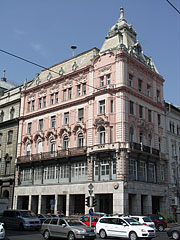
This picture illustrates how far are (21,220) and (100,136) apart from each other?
1725 cm

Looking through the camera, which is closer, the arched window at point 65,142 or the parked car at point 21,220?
the parked car at point 21,220

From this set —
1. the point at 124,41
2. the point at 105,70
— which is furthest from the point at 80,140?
the point at 124,41

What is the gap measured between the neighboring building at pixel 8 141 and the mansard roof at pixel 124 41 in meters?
20.4

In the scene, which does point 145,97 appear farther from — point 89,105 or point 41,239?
point 41,239

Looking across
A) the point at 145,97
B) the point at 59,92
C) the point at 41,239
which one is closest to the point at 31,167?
the point at 59,92

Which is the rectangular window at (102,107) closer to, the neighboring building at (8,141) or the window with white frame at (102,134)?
the window with white frame at (102,134)

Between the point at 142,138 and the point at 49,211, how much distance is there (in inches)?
693

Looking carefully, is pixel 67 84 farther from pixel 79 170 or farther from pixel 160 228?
pixel 160 228

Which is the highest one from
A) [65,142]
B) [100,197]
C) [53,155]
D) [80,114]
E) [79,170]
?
[80,114]

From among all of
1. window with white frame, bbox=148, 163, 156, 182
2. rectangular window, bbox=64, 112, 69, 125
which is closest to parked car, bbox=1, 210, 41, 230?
window with white frame, bbox=148, 163, 156, 182

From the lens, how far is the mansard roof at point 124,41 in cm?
4388

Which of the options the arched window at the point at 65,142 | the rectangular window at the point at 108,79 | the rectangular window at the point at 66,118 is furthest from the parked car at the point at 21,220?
the rectangular window at the point at 108,79

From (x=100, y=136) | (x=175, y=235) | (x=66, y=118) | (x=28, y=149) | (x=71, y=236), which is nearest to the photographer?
(x=71, y=236)

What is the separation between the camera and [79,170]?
138 ft
